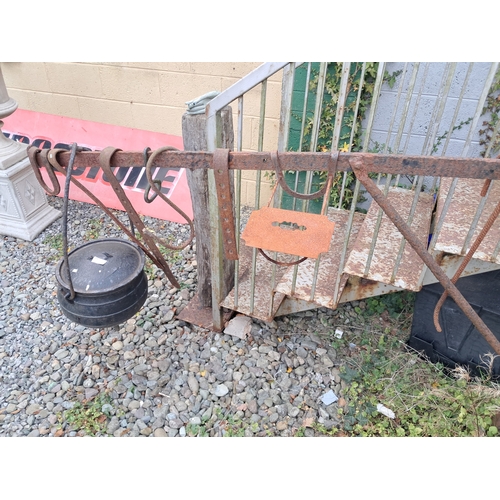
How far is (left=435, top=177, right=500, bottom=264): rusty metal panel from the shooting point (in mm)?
2164

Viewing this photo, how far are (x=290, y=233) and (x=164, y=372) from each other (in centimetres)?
176

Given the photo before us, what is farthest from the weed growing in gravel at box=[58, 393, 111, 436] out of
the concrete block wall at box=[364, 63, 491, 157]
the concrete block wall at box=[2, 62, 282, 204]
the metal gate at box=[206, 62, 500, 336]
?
the concrete block wall at box=[364, 63, 491, 157]

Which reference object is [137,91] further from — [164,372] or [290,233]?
[290,233]

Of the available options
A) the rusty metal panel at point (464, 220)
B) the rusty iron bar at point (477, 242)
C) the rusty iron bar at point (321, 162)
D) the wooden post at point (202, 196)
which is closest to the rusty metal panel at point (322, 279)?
the wooden post at point (202, 196)

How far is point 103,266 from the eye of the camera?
1.92 metres

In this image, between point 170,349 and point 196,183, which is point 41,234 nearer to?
point 170,349

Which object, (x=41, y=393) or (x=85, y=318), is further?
(x=41, y=393)

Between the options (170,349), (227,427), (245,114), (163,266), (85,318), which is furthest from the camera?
(245,114)

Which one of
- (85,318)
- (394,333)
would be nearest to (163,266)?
(85,318)

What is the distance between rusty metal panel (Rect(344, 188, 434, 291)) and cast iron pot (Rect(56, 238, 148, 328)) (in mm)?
1219

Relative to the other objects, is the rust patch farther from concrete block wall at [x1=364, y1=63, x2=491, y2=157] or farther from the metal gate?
concrete block wall at [x1=364, y1=63, x2=491, y2=157]

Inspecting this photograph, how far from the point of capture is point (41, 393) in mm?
2680

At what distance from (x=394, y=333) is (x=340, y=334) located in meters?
0.42

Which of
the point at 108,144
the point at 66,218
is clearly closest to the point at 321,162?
the point at 66,218
